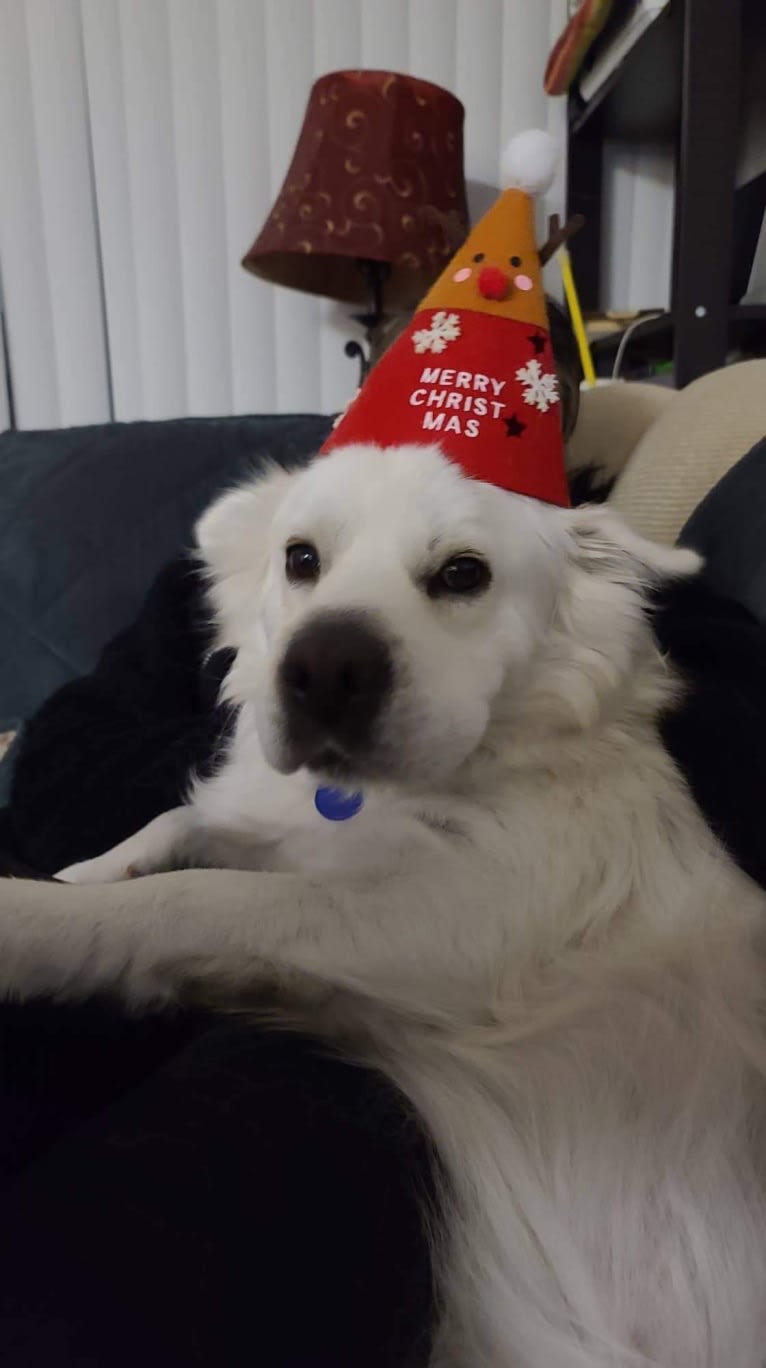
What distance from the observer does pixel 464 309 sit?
4.13 ft

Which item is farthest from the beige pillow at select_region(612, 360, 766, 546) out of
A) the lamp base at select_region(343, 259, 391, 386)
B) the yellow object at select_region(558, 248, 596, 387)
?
the lamp base at select_region(343, 259, 391, 386)

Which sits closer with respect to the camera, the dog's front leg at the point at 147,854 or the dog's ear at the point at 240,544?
the dog's front leg at the point at 147,854

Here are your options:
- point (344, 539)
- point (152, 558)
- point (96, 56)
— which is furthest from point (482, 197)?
point (344, 539)

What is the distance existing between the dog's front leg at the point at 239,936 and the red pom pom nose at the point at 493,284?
750 mm

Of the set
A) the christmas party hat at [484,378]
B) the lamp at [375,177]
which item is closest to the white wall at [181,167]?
the lamp at [375,177]

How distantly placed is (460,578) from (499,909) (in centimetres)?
37

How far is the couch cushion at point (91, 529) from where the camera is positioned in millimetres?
2178

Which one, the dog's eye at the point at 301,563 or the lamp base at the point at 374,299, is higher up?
the lamp base at the point at 374,299

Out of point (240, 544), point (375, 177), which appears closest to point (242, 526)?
point (240, 544)

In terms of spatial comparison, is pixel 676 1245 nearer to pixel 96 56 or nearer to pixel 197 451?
pixel 197 451

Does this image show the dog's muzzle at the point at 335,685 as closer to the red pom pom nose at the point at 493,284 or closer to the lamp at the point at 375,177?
the red pom pom nose at the point at 493,284

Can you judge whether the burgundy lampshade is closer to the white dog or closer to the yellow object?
the yellow object

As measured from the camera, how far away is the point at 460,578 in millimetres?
1122

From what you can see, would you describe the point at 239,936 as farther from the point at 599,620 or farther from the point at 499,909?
the point at 599,620
